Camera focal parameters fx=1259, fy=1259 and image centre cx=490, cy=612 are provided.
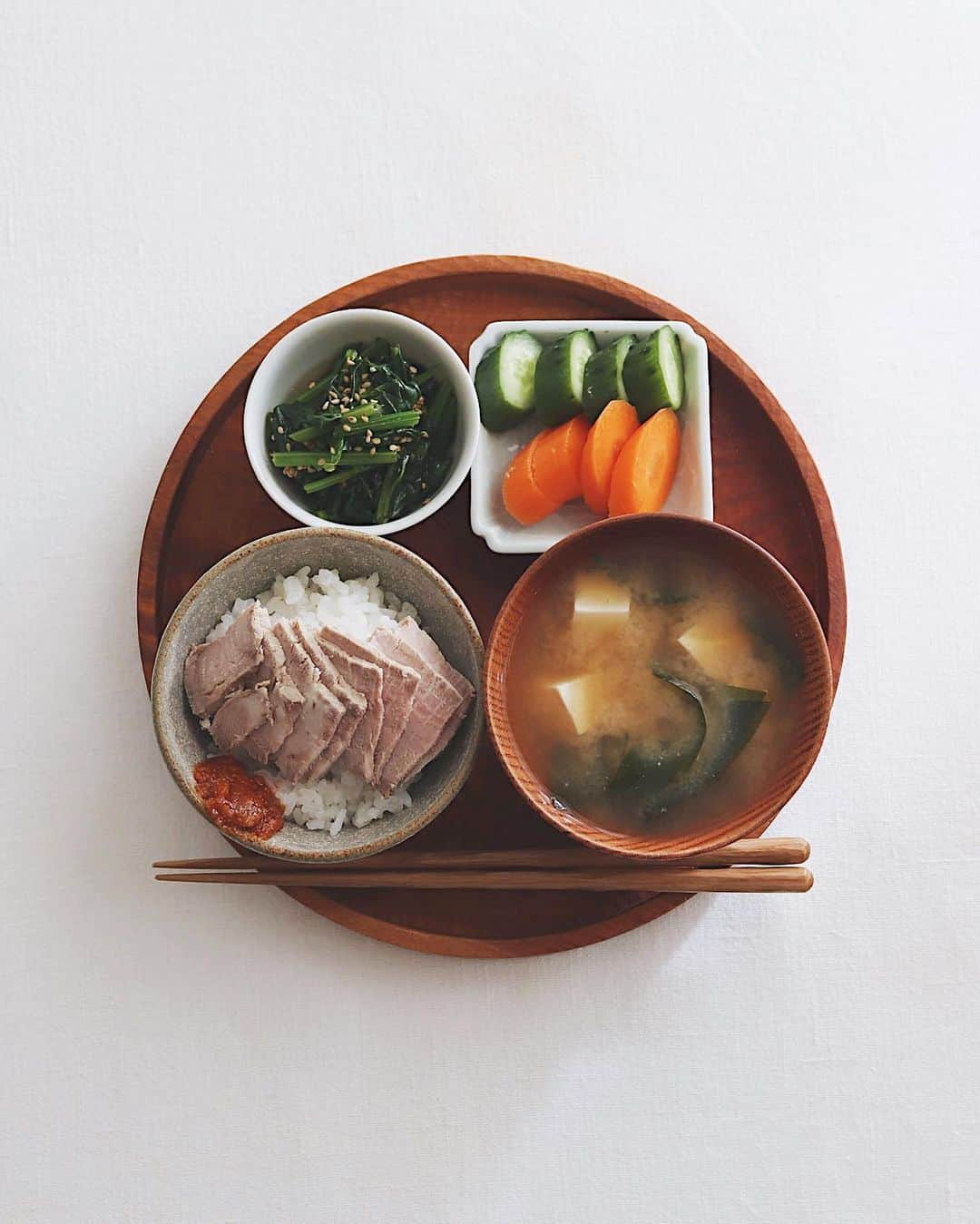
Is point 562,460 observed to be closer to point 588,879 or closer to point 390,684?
point 390,684

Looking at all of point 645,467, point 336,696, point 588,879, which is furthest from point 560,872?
point 645,467

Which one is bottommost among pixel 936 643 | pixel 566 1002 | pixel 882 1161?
pixel 882 1161

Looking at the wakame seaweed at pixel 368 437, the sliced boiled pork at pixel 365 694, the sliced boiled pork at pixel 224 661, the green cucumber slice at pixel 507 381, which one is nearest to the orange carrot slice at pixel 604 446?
the green cucumber slice at pixel 507 381

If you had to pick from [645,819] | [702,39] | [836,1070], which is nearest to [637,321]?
[702,39]

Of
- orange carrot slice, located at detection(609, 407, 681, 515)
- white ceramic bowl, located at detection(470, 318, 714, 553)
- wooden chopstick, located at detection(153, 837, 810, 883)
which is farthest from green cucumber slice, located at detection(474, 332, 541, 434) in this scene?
wooden chopstick, located at detection(153, 837, 810, 883)

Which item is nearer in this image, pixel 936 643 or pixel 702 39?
pixel 936 643

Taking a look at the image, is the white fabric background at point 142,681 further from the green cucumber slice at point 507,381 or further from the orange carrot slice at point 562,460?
the orange carrot slice at point 562,460

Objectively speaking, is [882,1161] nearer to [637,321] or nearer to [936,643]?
[936,643]
